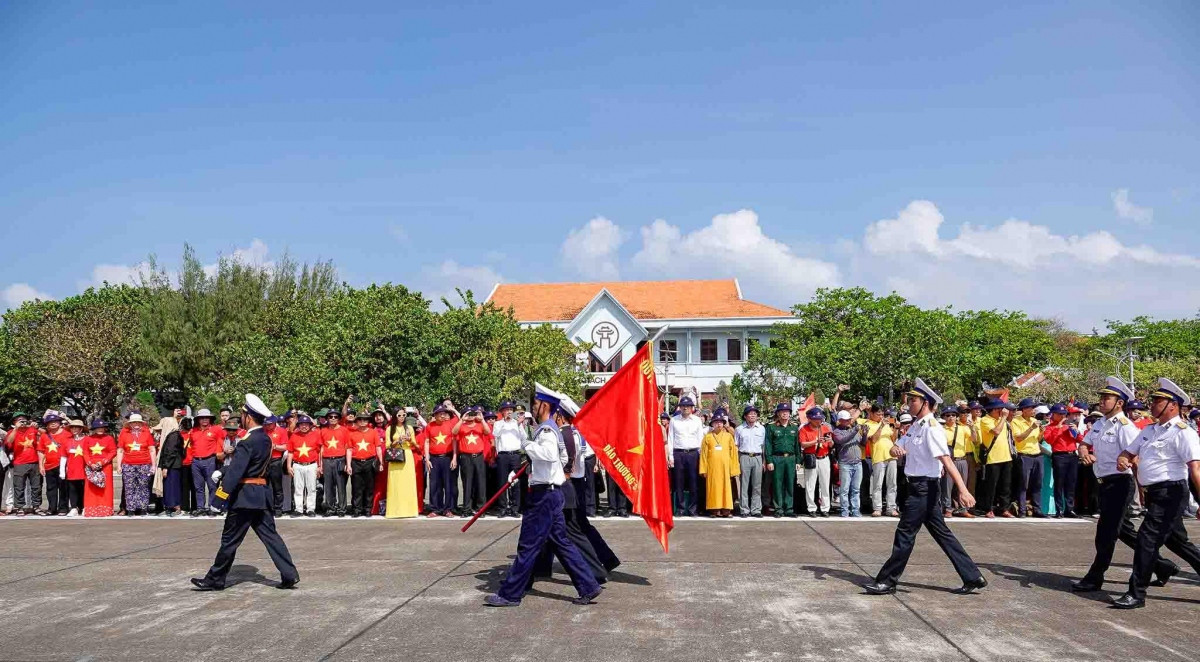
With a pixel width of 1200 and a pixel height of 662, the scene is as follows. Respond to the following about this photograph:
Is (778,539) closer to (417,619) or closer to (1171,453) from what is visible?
(1171,453)

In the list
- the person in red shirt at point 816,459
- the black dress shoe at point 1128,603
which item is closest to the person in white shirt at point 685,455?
the person in red shirt at point 816,459

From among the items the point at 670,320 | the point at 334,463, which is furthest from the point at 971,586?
the point at 670,320

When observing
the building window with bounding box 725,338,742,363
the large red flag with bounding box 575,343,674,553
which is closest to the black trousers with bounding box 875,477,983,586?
the large red flag with bounding box 575,343,674,553

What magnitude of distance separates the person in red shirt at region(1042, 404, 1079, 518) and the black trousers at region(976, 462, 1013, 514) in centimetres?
68

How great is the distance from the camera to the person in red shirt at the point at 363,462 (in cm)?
1442

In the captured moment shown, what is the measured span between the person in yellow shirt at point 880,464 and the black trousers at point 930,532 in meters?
5.96

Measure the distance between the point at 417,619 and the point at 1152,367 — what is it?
196ft

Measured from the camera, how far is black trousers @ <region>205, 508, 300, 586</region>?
834 cm

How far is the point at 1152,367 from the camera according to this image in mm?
55562

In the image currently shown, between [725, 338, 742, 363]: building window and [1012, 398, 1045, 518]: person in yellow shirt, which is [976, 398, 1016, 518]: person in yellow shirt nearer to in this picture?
[1012, 398, 1045, 518]: person in yellow shirt

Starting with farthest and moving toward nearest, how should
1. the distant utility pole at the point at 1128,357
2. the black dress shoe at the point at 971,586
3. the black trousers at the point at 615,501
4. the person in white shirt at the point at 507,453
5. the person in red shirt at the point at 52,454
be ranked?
the distant utility pole at the point at 1128,357 < the person in red shirt at the point at 52,454 < the black trousers at the point at 615,501 < the person in white shirt at the point at 507,453 < the black dress shoe at the point at 971,586

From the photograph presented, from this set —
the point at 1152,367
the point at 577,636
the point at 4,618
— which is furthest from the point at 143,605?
the point at 1152,367

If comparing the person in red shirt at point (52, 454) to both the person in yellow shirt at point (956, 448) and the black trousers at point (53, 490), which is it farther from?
the person in yellow shirt at point (956, 448)

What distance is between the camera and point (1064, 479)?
1408 cm
